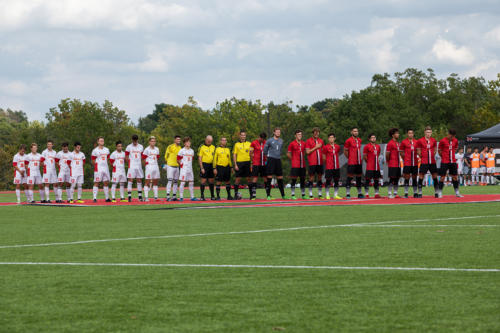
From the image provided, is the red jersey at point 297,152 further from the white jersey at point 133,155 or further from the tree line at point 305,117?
the tree line at point 305,117

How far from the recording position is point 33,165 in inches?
982

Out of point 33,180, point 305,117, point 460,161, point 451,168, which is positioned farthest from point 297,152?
point 305,117

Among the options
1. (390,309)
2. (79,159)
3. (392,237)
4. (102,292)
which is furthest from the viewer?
(79,159)

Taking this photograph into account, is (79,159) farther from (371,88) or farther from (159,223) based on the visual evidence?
(371,88)

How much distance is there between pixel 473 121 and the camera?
88875 millimetres

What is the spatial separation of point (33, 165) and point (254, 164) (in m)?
7.45

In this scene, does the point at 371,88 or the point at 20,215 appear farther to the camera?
the point at 371,88

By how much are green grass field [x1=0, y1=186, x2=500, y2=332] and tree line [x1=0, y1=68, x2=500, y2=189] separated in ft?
136

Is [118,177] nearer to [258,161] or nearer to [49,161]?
[49,161]

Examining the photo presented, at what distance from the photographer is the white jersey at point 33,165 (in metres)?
24.9

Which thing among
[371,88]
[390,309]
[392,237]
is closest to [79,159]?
[392,237]

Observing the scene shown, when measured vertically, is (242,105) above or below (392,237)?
above

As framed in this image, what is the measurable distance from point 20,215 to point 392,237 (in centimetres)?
1064

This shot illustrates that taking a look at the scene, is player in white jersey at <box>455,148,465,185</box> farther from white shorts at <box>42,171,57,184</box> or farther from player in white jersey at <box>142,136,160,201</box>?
white shorts at <box>42,171,57,184</box>
